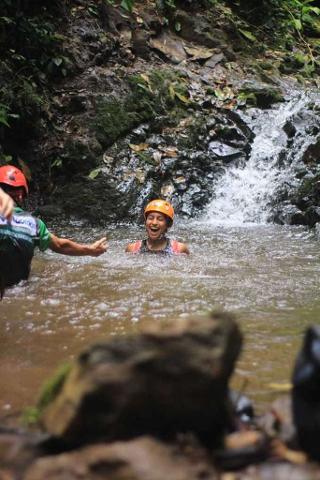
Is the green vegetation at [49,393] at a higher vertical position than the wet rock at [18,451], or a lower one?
higher

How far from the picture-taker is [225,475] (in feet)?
5.19

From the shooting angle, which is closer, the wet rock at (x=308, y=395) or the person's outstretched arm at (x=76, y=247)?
the wet rock at (x=308, y=395)

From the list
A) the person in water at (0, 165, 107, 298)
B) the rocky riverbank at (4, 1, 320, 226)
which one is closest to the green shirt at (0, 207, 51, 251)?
the person in water at (0, 165, 107, 298)

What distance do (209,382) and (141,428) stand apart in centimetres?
28

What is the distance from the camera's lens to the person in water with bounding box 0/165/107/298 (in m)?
5.00

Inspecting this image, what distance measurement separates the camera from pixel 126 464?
1.54m

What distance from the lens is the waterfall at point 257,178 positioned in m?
10.9

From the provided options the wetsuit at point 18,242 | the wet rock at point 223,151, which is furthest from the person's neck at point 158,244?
the wet rock at point 223,151

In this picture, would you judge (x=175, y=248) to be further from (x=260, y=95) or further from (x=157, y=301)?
(x=260, y=95)

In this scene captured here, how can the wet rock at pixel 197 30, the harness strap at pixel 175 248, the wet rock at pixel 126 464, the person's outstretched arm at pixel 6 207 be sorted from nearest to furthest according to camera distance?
the wet rock at pixel 126 464 < the person's outstretched arm at pixel 6 207 < the harness strap at pixel 175 248 < the wet rock at pixel 197 30

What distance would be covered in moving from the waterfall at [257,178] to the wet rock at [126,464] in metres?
8.86

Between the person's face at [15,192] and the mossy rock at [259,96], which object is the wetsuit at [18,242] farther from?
the mossy rock at [259,96]

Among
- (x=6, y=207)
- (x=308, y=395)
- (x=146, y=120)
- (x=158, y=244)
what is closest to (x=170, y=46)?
(x=146, y=120)

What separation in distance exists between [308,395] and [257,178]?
1026 centimetres
